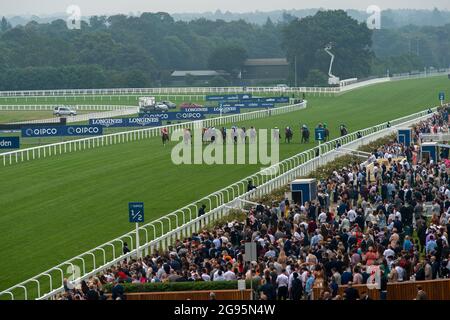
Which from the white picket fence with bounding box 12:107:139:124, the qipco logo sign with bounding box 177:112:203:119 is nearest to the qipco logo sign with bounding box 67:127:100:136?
the qipco logo sign with bounding box 177:112:203:119

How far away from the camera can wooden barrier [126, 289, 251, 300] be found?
14.3 meters

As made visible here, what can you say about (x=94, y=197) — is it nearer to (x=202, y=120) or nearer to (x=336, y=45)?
(x=202, y=120)

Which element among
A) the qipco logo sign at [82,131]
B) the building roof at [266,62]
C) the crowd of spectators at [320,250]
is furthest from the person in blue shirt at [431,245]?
the building roof at [266,62]

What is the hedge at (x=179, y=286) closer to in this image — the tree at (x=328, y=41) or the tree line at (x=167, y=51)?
the tree line at (x=167, y=51)

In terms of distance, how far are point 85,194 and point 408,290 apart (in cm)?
1542

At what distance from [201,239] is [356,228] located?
2.52m

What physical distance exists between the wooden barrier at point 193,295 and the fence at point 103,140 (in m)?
21.1

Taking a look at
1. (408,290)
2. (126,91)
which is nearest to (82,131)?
(408,290)

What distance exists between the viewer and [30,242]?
71.9 feet

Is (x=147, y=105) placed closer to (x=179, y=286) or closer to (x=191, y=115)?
(x=191, y=115)

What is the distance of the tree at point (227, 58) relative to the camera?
4151 inches

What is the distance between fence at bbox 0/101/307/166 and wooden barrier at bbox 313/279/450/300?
22692mm

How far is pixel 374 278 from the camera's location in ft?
46.7
